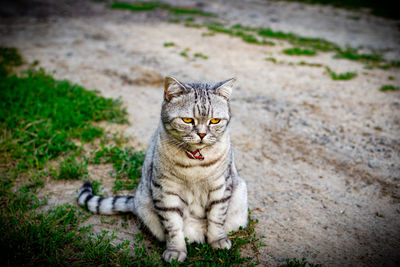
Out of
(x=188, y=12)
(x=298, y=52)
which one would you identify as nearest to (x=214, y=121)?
(x=298, y=52)

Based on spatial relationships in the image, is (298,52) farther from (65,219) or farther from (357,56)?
(65,219)

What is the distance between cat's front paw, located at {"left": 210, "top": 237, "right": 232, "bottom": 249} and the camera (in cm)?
247

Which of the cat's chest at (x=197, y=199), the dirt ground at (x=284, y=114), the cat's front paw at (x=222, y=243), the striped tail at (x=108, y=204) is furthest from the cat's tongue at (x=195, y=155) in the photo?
the dirt ground at (x=284, y=114)

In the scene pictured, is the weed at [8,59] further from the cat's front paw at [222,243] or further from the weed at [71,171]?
the cat's front paw at [222,243]

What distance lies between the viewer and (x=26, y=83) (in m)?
5.22

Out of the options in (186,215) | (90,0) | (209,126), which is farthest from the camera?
(90,0)

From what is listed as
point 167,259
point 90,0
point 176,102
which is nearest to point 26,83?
point 176,102

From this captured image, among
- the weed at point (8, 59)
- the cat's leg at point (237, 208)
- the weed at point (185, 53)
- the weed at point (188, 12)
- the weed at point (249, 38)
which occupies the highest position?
the weed at point (188, 12)

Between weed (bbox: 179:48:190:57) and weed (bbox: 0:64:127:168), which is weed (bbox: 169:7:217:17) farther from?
weed (bbox: 0:64:127:168)

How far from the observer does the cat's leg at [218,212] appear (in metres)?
2.40

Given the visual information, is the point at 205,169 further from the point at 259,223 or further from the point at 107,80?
the point at 107,80

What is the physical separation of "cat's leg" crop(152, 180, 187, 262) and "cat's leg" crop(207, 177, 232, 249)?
0.26m

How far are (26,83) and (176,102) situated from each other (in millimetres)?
4385

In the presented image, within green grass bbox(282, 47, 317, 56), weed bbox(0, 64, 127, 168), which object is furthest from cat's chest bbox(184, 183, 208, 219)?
green grass bbox(282, 47, 317, 56)
